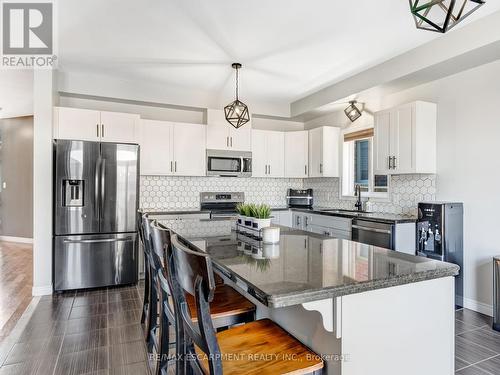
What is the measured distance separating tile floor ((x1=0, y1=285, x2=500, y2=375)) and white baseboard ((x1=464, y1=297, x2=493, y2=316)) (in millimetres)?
67

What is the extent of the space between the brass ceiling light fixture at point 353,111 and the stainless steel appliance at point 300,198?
1.65m

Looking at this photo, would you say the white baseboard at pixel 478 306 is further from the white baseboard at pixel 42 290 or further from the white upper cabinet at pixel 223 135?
the white baseboard at pixel 42 290

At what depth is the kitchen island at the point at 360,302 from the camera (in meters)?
1.06

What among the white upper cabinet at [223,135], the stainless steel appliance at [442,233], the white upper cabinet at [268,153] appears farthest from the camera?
the white upper cabinet at [268,153]

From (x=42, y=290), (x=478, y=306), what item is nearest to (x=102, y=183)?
(x=42, y=290)

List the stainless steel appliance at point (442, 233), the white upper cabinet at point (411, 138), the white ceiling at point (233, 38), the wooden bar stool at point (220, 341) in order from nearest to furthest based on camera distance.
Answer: the wooden bar stool at point (220, 341), the white ceiling at point (233, 38), the stainless steel appliance at point (442, 233), the white upper cabinet at point (411, 138)

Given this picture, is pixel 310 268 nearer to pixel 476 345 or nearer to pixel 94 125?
pixel 476 345

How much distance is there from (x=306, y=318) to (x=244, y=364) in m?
0.30

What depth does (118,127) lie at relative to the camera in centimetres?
412

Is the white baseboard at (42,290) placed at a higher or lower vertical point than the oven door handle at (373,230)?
lower

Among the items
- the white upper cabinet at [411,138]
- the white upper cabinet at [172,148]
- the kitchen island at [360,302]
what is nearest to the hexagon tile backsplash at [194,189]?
the white upper cabinet at [172,148]

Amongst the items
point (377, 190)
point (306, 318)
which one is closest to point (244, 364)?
point (306, 318)

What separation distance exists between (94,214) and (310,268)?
3.31 metres

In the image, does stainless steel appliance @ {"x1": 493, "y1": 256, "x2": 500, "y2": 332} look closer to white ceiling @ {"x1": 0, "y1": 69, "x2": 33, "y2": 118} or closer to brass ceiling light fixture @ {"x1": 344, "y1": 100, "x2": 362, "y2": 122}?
brass ceiling light fixture @ {"x1": 344, "y1": 100, "x2": 362, "y2": 122}
